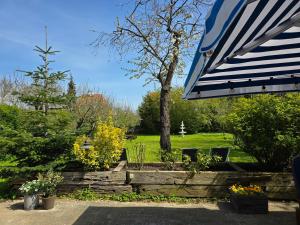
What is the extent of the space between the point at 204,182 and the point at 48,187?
10.5 feet

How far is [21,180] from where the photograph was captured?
7715mm

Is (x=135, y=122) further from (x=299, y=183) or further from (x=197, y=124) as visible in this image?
(x=299, y=183)

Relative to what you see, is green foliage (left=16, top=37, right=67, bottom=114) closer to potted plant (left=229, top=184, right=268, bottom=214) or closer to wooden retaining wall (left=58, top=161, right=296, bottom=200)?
wooden retaining wall (left=58, top=161, right=296, bottom=200)

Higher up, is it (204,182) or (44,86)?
(44,86)

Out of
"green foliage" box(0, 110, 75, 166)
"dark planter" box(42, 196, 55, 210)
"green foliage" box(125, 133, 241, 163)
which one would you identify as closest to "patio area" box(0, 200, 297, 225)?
"dark planter" box(42, 196, 55, 210)

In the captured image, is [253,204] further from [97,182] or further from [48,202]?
[48,202]

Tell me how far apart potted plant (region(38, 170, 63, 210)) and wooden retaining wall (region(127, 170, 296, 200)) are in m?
1.56

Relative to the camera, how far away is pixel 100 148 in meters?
7.83

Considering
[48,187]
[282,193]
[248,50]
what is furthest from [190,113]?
[248,50]

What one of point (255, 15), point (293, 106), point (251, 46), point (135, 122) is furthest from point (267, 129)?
point (135, 122)

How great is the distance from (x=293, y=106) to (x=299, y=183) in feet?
11.6

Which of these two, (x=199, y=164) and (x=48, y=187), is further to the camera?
(x=199, y=164)

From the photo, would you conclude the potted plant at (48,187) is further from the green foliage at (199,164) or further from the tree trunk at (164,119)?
the tree trunk at (164,119)

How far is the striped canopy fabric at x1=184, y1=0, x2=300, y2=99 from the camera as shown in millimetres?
2141
